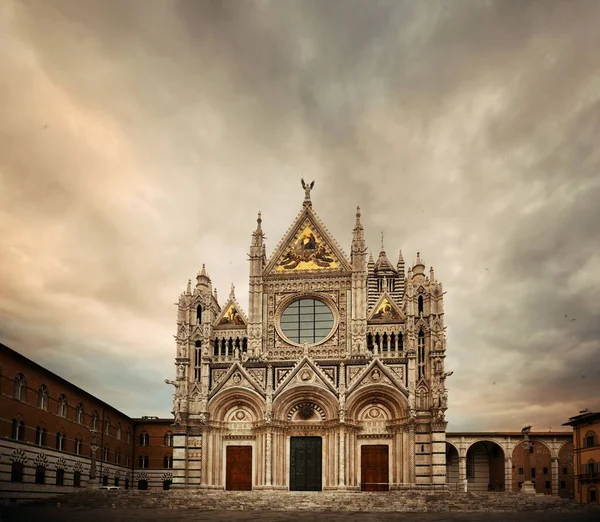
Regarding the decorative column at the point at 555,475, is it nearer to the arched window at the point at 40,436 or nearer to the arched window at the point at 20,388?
the arched window at the point at 40,436

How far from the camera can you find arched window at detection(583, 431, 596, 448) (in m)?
53.1

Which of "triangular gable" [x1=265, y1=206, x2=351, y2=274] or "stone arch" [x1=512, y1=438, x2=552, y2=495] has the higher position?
"triangular gable" [x1=265, y1=206, x2=351, y2=274]

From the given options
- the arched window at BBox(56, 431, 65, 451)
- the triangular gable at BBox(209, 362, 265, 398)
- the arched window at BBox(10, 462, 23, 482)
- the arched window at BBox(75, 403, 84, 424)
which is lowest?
the arched window at BBox(10, 462, 23, 482)

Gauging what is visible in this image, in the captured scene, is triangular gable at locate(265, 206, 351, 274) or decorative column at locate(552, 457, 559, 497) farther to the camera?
decorative column at locate(552, 457, 559, 497)

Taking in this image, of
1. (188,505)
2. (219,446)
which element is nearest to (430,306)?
(219,446)

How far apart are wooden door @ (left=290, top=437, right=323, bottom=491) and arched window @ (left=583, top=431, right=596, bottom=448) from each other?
2251 cm

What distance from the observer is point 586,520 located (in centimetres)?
3198

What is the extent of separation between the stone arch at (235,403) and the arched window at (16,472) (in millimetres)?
13538

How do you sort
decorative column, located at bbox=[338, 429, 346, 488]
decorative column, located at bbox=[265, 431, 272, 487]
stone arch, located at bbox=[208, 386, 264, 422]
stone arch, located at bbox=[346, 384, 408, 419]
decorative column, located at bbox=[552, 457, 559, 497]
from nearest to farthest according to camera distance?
decorative column, located at bbox=[338, 429, 346, 488], decorative column, located at bbox=[265, 431, 272, 487], stone arch, located at bbox=[346, 384, 408, 419], stone arch, located at bbox=[208, 386, 264, 422], decorative column, located at bbox=[552, 457, 559, 497]

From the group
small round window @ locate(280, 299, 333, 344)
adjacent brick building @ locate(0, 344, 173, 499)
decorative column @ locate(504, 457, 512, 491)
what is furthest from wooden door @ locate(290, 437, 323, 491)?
decorative column @ locate(504, 457, 512, 491)

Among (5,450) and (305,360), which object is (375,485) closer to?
(305,360)

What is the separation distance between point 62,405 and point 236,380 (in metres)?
12.8

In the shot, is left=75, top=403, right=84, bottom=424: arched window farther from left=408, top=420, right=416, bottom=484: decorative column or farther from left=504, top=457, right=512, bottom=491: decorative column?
left=504, top=457, right=512, bottom=491: decorative column

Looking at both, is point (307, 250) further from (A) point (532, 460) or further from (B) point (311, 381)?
(A) point (532, 460)
